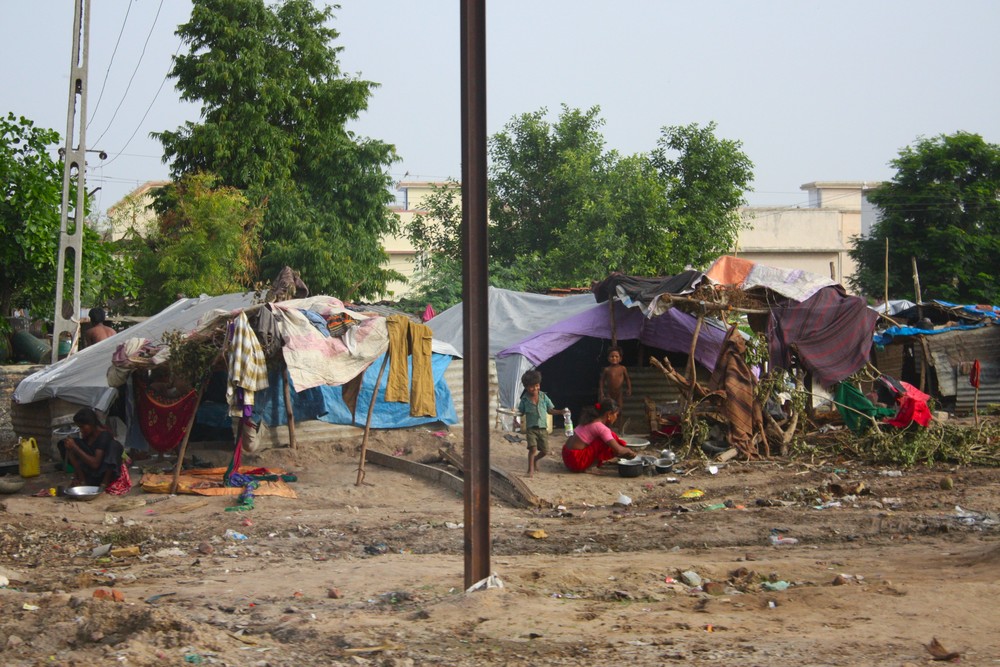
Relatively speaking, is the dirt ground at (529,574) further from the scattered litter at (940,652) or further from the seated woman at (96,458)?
the seated woman at (96,458)

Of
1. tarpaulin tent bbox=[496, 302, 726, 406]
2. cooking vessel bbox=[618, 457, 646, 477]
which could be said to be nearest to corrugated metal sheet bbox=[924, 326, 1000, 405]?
tarpaulin tent bbox=[496, 302, 726, 406]

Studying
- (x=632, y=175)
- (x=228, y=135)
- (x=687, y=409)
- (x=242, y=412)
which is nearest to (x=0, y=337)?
(x=228, y=135)

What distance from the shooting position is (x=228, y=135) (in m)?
24.2

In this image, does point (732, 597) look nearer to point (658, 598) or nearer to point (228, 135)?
point (658, 598)

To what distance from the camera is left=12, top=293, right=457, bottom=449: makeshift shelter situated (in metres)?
10.1

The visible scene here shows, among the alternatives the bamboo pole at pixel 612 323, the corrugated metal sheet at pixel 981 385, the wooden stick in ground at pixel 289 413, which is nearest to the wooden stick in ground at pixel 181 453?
the wooden stick in ground at pixel 289 413

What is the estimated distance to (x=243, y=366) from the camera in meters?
9.62

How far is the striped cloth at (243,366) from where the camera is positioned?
9.57m

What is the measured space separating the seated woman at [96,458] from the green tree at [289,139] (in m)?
14.5

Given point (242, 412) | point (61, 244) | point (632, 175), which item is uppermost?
point (632, 175)

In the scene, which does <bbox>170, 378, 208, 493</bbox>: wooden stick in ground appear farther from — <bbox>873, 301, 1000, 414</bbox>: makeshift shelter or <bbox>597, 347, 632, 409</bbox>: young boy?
<bbox>873, 301, 1000, 414</bbox>: makeshift shelter

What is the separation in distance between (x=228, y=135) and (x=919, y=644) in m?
22.2

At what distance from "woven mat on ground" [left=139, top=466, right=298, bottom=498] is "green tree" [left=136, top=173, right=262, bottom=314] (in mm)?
10309

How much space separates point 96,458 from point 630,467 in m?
5.68
